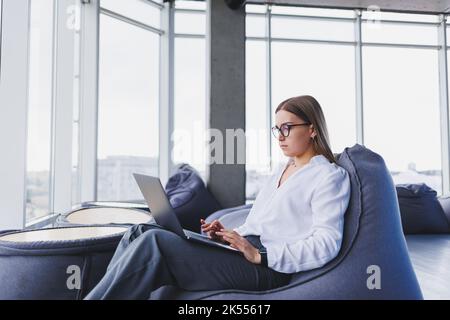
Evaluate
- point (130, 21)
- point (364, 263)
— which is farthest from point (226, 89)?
point (364, 263)

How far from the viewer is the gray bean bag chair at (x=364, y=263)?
4.31ft

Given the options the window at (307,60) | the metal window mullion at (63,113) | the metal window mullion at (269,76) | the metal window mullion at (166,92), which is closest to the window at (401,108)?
the window at (307,60)

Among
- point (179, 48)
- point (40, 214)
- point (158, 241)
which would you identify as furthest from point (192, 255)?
point (179, 48)

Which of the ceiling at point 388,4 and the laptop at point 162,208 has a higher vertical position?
the ceiling at point 388,4

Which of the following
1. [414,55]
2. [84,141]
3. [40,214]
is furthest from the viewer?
[414,55]

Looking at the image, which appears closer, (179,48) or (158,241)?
(158,241)

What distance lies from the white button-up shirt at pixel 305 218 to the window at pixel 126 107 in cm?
352

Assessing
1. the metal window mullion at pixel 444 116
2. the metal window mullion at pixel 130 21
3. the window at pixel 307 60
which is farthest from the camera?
the metal window mullion at pixel 444 116

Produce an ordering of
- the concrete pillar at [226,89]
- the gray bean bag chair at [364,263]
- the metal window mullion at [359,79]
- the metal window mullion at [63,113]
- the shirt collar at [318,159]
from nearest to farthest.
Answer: the gray bean bag chair at [364,263], the shirt collar at [318,159], the metal window mullion at [63,113], the concrete pillar at [226,89], the metal window mullion at [359,79]

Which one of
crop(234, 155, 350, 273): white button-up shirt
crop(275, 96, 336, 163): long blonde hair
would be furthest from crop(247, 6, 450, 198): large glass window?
crop(234, 155, 350, 273): white button-up shirt

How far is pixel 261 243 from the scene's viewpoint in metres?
1.55

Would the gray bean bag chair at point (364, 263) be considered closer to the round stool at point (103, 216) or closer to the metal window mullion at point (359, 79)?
the round stool at point (103, 216)

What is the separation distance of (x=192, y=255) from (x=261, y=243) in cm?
37
